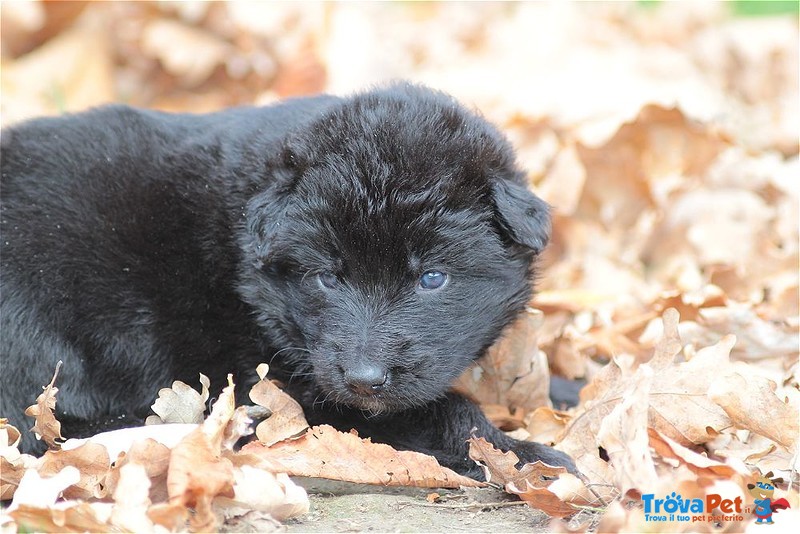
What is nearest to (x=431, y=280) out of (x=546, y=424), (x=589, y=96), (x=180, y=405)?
(x=546, y=424)

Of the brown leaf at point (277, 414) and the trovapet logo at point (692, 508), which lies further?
the brown leaf at point (277, 414)

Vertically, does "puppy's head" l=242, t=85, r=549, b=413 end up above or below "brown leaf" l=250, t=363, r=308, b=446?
above

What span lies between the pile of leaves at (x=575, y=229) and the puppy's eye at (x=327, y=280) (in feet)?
1.56

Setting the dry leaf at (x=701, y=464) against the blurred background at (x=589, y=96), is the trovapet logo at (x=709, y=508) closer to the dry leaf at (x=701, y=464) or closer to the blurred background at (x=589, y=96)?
the dry leaf at (x=701, y=464)

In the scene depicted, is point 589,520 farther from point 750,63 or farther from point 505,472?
point 750,63

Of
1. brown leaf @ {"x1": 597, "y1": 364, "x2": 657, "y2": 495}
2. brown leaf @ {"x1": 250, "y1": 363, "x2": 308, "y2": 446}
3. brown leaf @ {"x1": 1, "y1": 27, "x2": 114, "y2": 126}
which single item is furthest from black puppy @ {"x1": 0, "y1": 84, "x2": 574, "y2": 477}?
brown leaf @ {"x1": 1, "y1": 27, "x2": 114, "y2": 126}

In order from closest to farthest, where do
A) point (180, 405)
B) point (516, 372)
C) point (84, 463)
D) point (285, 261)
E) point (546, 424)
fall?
point (84, 463) → point (180, 405) → point (285, 261) → point (546, 424) → point (516, 372)

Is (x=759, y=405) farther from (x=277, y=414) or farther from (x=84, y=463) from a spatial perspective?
(x=84, y=463)

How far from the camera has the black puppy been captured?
136 inches

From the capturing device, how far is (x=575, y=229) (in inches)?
246

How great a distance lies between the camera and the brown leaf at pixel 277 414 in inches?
136

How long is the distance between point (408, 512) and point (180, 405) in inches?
37.4

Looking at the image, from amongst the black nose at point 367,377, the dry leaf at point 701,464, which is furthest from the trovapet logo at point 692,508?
the black nose at point 367,377

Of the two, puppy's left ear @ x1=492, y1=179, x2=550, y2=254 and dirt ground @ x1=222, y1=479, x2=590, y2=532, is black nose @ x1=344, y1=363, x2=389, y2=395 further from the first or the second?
puppy's left ear @ x1=492, y1=179, x2=550, y2=254
